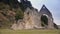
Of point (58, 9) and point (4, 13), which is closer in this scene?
point (4, 13)

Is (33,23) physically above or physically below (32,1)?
below

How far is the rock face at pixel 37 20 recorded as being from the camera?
10.1ft

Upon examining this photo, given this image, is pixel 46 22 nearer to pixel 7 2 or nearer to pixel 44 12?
pixel 44 12

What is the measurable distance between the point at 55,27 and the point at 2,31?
39.0 inches

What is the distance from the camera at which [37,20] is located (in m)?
3.13

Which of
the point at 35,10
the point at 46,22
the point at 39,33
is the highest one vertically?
the point at 35,10

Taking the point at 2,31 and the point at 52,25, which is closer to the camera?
the point at 2,31

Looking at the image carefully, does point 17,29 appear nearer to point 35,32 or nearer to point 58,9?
point 35,32

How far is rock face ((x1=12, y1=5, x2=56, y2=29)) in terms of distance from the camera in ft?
10.1

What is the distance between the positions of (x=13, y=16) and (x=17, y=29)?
0.25m

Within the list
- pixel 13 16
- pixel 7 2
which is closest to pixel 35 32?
pixel 13 16

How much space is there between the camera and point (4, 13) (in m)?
3.03

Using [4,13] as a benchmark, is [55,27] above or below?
below

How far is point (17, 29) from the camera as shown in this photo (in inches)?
119
